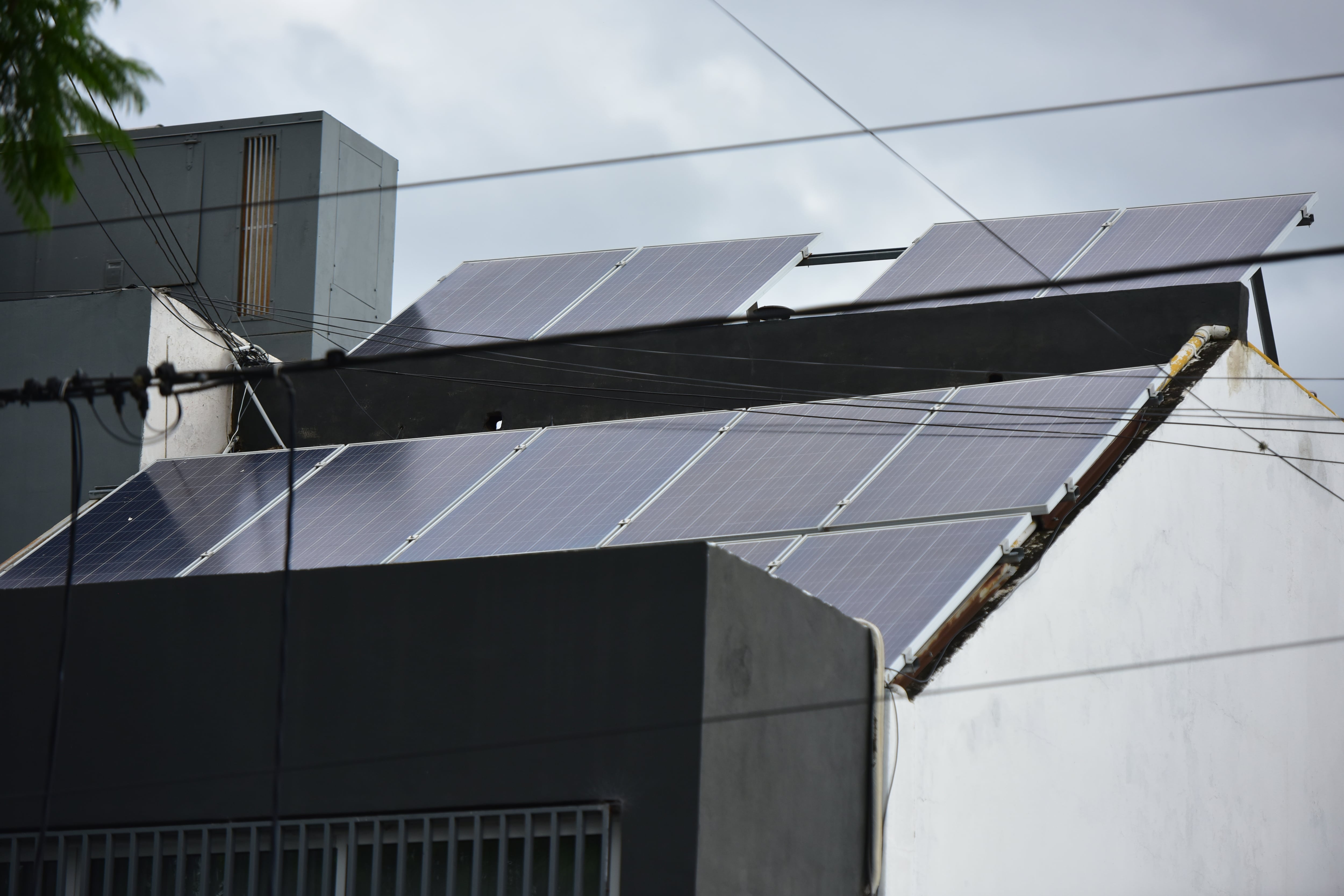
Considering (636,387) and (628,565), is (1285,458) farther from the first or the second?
(628,565)

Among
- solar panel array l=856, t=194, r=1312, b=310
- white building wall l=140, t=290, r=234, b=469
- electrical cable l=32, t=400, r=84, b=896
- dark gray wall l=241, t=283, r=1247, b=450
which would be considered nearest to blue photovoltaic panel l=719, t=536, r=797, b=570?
dark gray wall l=241, t=283, r=1247, b=450

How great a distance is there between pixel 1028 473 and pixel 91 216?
14.5 meters

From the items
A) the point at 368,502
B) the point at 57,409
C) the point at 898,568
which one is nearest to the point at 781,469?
the point at 898,568

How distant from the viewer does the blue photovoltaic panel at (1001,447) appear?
13.0 meters

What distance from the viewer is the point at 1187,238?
17.7 m

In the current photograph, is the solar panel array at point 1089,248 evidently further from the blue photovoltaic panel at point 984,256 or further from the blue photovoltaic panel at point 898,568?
the blue photovoltaic panel at point 898,568

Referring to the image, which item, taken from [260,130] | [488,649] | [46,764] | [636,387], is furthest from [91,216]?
[488,649]

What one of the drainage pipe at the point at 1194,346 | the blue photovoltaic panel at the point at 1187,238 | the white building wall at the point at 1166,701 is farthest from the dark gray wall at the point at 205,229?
the white building wall at the point at 1166,701

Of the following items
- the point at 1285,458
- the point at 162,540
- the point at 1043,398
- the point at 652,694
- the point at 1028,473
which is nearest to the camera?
the point at 652,694

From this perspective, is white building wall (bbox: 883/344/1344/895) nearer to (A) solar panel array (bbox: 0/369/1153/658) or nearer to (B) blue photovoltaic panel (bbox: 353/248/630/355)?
(A) solar panel array (bbox: 0/369/1153/658)

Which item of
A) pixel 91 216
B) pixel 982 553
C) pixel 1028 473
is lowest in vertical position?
pixel 982 553

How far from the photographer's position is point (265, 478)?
55.7 feet

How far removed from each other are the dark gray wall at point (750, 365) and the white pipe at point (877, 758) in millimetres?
6120

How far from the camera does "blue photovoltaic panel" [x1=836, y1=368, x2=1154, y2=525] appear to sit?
42.8 feet
